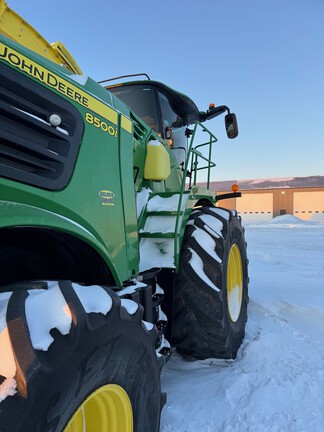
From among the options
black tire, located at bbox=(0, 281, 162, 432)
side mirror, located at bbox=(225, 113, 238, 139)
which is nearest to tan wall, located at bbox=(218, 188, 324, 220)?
side mirror, located at bbox=(225, 113, 238, 139)

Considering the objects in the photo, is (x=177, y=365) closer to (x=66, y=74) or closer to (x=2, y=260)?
(x=2, y=260)

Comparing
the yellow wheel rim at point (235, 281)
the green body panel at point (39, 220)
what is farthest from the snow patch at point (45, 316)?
the yellow wheel rim at point (235, 281)

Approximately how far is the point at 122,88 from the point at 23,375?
3.16 meters

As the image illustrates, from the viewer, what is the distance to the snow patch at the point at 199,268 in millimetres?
2777

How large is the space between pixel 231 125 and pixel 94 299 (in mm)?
3013

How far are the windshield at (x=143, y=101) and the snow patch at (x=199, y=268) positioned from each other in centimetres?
131

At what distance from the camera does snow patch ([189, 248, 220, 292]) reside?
278 cm

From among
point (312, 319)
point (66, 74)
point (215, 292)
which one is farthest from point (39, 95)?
point (312, 319)

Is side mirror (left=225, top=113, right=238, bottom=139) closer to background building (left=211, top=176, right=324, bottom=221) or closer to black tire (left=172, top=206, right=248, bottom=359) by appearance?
black tire (left=172, top=206, right=248, bottom=359)

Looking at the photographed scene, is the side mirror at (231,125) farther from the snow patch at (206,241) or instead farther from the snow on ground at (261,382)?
the snow on ground at (261,382)

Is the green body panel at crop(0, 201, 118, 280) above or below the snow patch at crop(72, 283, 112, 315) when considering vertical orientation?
above

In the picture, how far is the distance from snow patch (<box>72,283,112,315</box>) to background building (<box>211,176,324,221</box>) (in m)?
27.8

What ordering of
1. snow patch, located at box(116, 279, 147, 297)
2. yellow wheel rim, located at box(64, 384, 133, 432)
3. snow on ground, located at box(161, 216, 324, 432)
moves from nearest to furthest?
1. yellow wheel rim, located at box(64, 384, 133, 432)
2. snow patch, located at box(116, 279, 147, 297)
3. snow on ground, located at box(161, 216, 324, 432)

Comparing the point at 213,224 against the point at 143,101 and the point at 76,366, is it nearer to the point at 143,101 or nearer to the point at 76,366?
the point at 143,101
